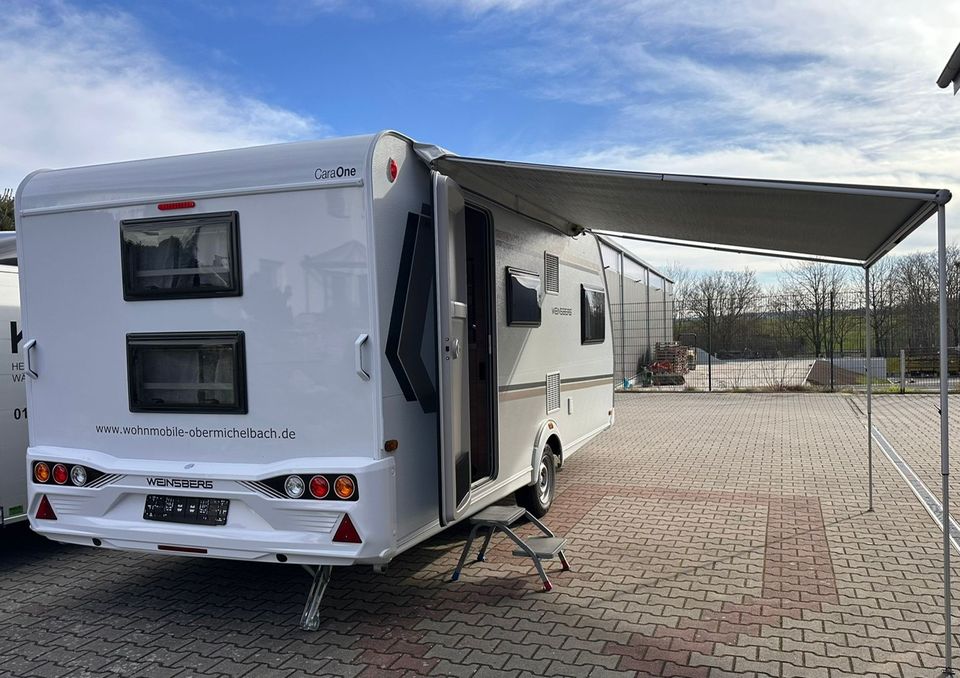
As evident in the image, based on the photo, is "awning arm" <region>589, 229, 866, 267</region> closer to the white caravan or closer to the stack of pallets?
the white caravan

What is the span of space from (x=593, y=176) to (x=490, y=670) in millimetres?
2718

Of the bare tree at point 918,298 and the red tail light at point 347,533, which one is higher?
the bare tree at point 918,298

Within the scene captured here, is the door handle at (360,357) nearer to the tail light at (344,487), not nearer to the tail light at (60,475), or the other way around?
the tail light at (344,487)

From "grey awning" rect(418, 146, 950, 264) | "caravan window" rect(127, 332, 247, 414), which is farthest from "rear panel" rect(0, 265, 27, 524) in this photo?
"grey awning" rect(418, 146, 950, 264)

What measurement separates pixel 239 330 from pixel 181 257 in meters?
0.58

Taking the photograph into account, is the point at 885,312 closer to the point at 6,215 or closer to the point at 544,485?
the point at 544,485

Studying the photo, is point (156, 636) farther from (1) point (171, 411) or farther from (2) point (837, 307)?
(2) point (837, 307)

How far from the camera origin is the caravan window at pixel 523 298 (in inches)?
223

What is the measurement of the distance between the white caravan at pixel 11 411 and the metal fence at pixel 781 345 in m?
15.9

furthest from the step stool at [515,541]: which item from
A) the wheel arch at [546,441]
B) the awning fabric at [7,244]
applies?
the awning fabric at [7,244]

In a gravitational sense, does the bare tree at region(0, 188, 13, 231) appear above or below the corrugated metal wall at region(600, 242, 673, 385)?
above

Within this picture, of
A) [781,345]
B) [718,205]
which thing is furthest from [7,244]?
[781,345]

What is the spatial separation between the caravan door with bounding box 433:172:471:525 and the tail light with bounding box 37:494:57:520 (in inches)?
92.4

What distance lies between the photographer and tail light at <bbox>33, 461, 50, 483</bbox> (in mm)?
4465
